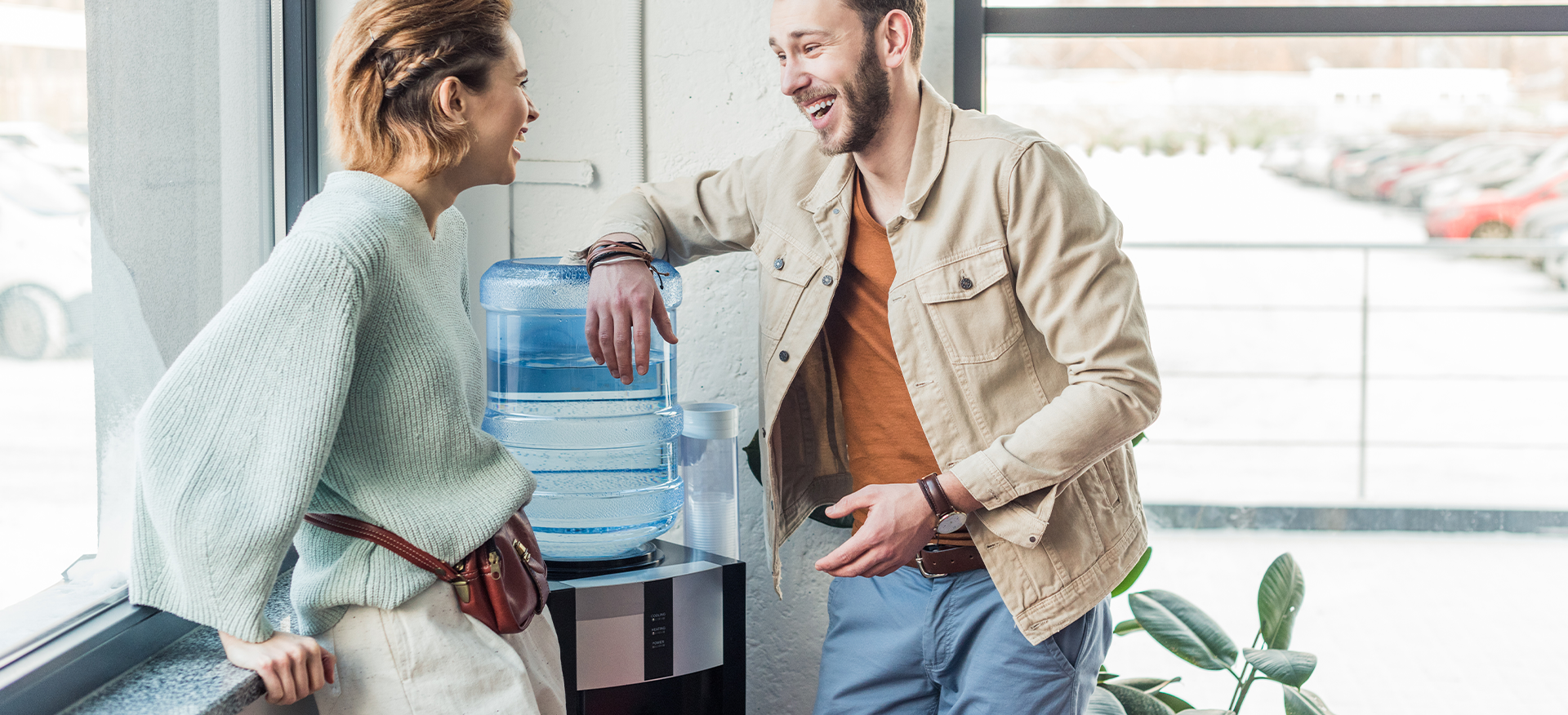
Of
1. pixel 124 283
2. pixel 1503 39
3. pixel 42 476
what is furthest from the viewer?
pixel 1503 39

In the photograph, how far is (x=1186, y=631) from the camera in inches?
83.1

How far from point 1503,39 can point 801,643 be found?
7.37 feet

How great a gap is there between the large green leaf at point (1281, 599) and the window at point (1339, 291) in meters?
0.47

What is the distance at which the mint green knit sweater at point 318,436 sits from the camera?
0.92m

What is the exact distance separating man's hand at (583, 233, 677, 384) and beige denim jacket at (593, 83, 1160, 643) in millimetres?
177

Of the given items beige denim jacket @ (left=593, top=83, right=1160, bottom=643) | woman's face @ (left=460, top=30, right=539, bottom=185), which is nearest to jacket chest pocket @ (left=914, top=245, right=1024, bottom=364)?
beige denim jacket @ (left=593, top=83, right=1160, bottom=643)

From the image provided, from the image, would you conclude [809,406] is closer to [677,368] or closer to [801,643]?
[677,368]

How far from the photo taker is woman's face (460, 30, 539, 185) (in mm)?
1146

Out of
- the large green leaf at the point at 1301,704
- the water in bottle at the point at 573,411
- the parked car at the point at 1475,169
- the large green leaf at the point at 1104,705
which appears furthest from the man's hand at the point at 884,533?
the parked car at the point at 1475,169

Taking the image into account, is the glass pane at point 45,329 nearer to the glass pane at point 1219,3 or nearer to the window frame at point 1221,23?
the window frame at point 1221,23

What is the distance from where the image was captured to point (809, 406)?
1.70 metres

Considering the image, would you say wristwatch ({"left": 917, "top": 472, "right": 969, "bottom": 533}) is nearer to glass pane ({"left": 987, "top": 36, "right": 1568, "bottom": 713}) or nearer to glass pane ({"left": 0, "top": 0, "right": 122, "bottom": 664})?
glass pane ({"left": 0, "top": 0, "right": 122, "bottom": 664})

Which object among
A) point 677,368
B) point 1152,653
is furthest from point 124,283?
point 1152,653

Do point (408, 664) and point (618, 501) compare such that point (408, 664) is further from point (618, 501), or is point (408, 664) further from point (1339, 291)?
point (1339, 291)
